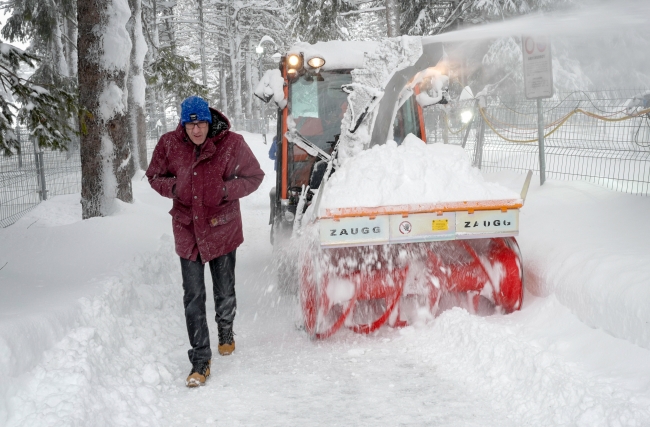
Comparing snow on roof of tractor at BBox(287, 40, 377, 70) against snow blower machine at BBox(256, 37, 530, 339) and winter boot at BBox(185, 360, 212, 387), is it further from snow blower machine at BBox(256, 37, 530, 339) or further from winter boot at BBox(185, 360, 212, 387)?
winter boot at BBox(185, 360, 212, 387)

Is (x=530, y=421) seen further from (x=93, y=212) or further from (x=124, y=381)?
(x=93, y=212)

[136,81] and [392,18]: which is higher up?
[392,18]

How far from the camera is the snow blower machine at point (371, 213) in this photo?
4.71 metres

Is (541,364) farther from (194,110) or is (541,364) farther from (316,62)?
(316,62)

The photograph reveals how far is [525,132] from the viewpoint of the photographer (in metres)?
10.2

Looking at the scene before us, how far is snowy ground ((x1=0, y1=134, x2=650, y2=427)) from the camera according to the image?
3.50 metres

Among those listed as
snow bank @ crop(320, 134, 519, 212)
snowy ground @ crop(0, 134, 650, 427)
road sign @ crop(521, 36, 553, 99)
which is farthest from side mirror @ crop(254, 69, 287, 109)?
road sign @ crop(521, 36, 553, 99)

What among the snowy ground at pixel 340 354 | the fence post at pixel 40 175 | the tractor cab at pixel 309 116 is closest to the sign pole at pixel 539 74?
the snowy ground at pixel 340 354

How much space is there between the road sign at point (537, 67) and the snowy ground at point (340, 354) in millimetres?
2360

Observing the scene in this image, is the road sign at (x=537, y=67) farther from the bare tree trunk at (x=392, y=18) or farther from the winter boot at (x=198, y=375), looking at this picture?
the bare tree trunk at (x=392, y=18)

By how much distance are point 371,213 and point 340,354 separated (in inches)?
44.9

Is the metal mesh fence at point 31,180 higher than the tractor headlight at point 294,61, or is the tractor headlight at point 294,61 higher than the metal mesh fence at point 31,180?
the tractor headlight at point 294,61

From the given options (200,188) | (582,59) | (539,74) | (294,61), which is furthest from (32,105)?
(582,59)

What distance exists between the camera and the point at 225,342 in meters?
4.91
